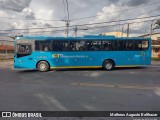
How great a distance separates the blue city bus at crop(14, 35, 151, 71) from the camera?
1731 cm

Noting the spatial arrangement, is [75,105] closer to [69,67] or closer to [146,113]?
[146,113]

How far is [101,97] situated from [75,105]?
4.58 ft

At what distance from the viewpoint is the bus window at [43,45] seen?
17391 mm

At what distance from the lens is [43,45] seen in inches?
690

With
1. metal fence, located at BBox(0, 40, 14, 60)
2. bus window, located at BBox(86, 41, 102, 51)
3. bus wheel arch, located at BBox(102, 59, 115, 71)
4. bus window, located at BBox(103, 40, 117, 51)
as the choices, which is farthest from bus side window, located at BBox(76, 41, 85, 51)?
metal fence, located at BBox(0, 40, 14, 60)

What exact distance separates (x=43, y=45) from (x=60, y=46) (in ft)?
4.27

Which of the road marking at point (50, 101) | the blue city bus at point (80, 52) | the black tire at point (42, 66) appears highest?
the blue city bus at point (80, 52)

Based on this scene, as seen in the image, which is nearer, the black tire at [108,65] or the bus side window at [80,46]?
the bus side window at [80,46]

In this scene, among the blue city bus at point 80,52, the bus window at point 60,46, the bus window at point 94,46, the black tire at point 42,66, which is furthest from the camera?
the bus window at point 94,46

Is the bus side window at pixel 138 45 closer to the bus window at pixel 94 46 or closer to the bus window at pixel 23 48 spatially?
the bus window at pixel 94 46

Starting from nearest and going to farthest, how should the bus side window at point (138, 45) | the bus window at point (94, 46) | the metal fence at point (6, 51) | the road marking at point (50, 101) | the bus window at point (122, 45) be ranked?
the road marking at point (50, 101) → the bus window at point (94, 46) → the bus window at point (122, 45) → the bus side window at point (138, 45) → the metal fence at point (6, 51)

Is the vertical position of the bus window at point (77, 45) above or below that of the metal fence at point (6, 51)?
above

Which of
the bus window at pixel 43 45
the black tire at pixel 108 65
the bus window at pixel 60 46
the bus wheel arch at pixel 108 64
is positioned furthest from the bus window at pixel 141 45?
the bus window at pixel 43 45

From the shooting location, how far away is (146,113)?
6.01m
